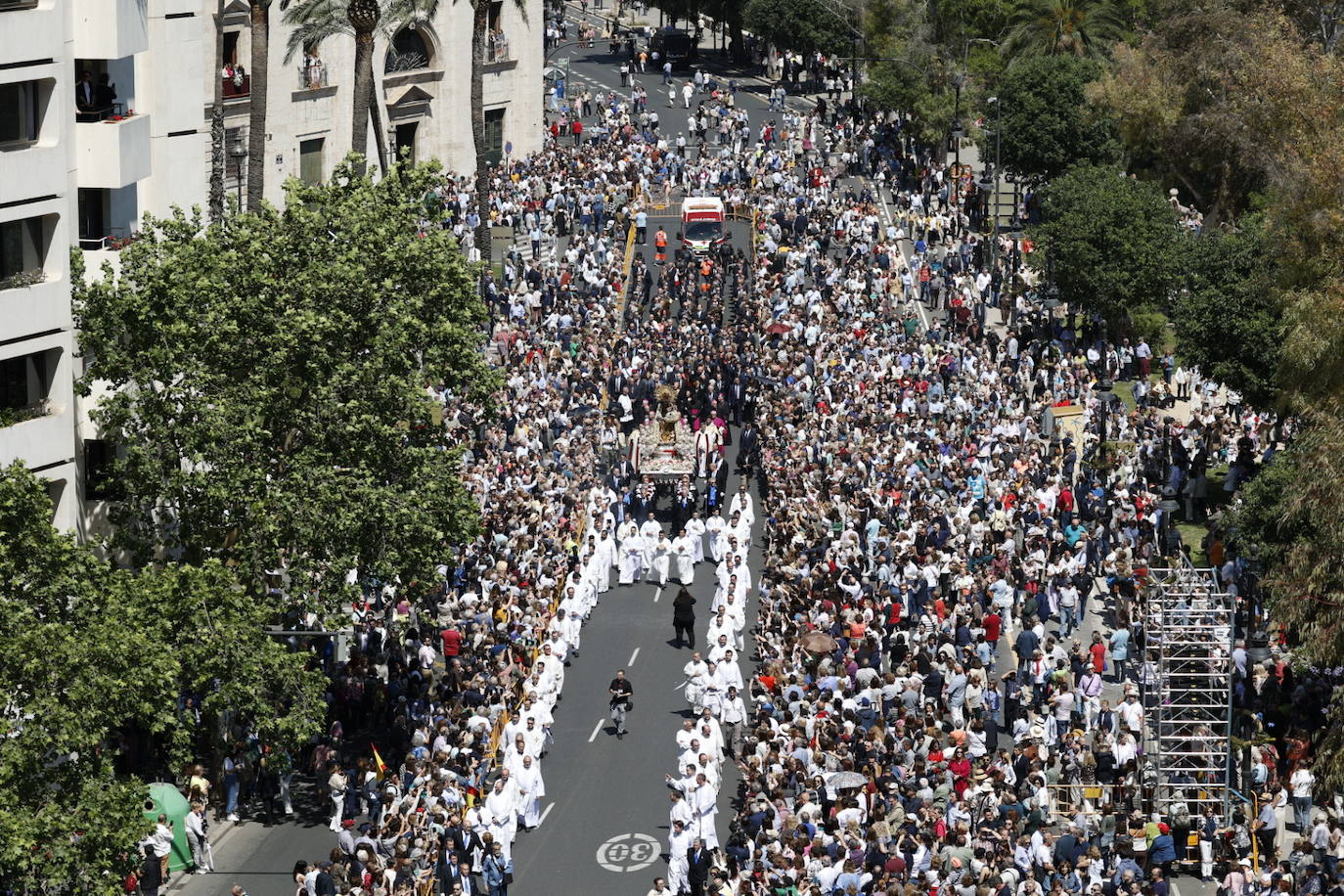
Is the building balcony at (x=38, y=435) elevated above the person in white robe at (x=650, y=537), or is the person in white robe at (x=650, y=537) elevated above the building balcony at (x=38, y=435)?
the building balcony at (x=38, y=435)

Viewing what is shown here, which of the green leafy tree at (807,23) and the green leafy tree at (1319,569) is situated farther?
the green leafy tree at (807,23)

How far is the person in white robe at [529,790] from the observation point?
34281 mm

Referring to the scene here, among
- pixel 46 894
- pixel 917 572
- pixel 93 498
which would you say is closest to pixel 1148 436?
pixel 917 572

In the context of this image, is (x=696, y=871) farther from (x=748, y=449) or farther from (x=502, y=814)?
(x=748, y=449)

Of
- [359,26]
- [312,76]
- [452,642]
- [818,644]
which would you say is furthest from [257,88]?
[312,76]

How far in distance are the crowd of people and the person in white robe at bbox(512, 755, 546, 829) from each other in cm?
7

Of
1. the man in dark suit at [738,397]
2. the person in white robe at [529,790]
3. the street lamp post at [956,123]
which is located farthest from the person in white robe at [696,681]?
the street lamp post at [956,123]

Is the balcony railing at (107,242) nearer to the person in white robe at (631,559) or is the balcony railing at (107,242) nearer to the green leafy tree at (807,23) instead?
the person in white robe at (631,559)

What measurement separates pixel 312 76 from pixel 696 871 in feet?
157

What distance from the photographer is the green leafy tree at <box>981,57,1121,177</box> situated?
71188 mm

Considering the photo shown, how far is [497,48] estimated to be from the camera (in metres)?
83.2

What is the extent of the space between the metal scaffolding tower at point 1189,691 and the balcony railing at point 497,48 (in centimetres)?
5097

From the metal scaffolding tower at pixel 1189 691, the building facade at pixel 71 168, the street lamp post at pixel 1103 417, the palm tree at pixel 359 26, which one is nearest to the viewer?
the metal scaffolding tower at pixel 1189 691

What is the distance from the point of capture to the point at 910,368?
182 ft
